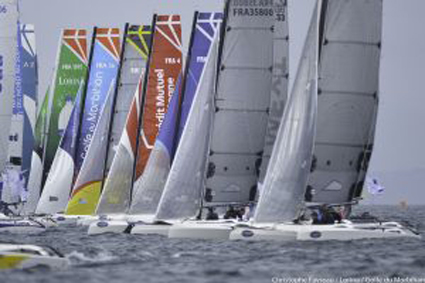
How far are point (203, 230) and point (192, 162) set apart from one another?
3762 millimetres

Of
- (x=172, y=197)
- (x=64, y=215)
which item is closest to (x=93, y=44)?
(x=64, y=215)

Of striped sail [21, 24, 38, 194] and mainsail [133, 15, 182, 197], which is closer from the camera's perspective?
mainsail [133, 15, 182, 197]

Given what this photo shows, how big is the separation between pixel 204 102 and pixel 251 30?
2994mm

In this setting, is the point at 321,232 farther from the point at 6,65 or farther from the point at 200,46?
the point at 200,46

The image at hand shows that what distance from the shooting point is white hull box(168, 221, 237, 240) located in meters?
35.6

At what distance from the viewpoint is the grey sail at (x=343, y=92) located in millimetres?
36125

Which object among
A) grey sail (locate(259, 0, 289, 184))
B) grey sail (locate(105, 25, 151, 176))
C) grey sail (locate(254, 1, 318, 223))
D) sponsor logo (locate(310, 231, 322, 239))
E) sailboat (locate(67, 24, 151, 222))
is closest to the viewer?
sponsor logo (locate(310, 231, 322, 239))

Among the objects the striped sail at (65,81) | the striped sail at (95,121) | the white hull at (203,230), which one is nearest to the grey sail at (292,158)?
the white hull at (203,230)

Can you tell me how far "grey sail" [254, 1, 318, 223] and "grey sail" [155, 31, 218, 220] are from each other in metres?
4.22

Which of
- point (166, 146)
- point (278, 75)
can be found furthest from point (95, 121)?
point (278, 75)

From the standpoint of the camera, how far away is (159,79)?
5188 cm

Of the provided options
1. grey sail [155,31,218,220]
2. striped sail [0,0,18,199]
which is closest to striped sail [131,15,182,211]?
striped sail [0,0,18,199]

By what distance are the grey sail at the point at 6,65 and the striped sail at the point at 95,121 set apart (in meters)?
11.4

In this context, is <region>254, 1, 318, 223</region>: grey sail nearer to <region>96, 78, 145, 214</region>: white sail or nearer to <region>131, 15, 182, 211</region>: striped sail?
<region>96, 78, 145, 214</region>: white sail
